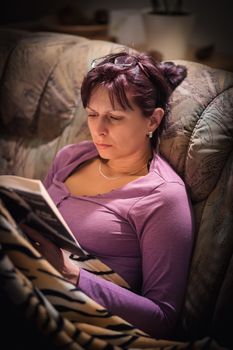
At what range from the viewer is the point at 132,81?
1182 millimetres

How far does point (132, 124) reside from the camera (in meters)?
1.21

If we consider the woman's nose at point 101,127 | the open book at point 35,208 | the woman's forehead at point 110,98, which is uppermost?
the woman's forehead at point 110,98

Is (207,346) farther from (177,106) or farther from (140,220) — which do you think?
(177,106)

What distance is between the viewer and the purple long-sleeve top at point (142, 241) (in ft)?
3.55

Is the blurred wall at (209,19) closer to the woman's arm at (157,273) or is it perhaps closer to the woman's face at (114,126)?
the woman's face at (114,126)

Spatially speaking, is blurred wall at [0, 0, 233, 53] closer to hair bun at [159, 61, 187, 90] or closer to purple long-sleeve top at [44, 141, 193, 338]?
hair bun at [159, 61, 187, 90]

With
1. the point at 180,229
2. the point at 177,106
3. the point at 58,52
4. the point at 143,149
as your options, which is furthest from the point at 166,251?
the point at 58,52

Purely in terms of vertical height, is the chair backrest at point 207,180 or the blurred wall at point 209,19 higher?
the blurred wall at point 209,19

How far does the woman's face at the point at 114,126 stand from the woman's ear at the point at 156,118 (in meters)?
0.01

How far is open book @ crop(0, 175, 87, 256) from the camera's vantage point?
3.04ft

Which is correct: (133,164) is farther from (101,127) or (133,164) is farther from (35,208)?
(35,208)

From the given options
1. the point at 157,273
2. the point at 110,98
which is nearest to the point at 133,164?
the point at 110,98

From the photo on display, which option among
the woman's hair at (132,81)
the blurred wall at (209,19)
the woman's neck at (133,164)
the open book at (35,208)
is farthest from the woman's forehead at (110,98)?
the blurred wall at (209,19)

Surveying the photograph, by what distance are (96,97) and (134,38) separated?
3.00ft
